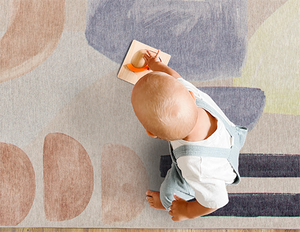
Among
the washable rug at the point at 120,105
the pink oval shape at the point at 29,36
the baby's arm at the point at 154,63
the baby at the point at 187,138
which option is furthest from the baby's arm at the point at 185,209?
the pink oval shape at the point at 29,36

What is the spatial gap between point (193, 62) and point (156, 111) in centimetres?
49

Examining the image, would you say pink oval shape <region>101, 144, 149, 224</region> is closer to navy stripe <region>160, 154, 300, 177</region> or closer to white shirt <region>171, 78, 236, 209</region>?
navy stripe <region>160, 154, 300, 177</region>

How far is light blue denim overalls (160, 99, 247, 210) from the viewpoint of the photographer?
579mm

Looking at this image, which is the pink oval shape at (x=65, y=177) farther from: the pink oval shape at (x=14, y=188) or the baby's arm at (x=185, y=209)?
the baby's arm at (x=185, y=209)

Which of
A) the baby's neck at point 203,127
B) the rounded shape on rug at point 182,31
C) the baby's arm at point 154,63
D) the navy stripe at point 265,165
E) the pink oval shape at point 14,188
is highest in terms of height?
the rounded shape on rug at point 182,31

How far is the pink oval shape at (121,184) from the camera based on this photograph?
2.81ft

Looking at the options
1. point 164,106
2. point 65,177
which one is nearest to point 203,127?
point 164,106

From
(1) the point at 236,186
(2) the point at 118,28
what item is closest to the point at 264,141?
(1) the point at 236,186

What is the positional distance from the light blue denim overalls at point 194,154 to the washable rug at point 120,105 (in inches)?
3.9

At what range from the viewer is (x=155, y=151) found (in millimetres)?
871

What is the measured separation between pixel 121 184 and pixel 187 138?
0.41 metres

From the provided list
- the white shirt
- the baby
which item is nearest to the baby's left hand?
the baby

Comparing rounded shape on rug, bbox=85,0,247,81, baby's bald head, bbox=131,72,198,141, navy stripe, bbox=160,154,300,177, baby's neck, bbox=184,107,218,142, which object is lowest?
navy stripe, bbox=160,154,300,177

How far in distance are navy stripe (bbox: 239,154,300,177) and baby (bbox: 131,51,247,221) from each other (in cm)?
17
